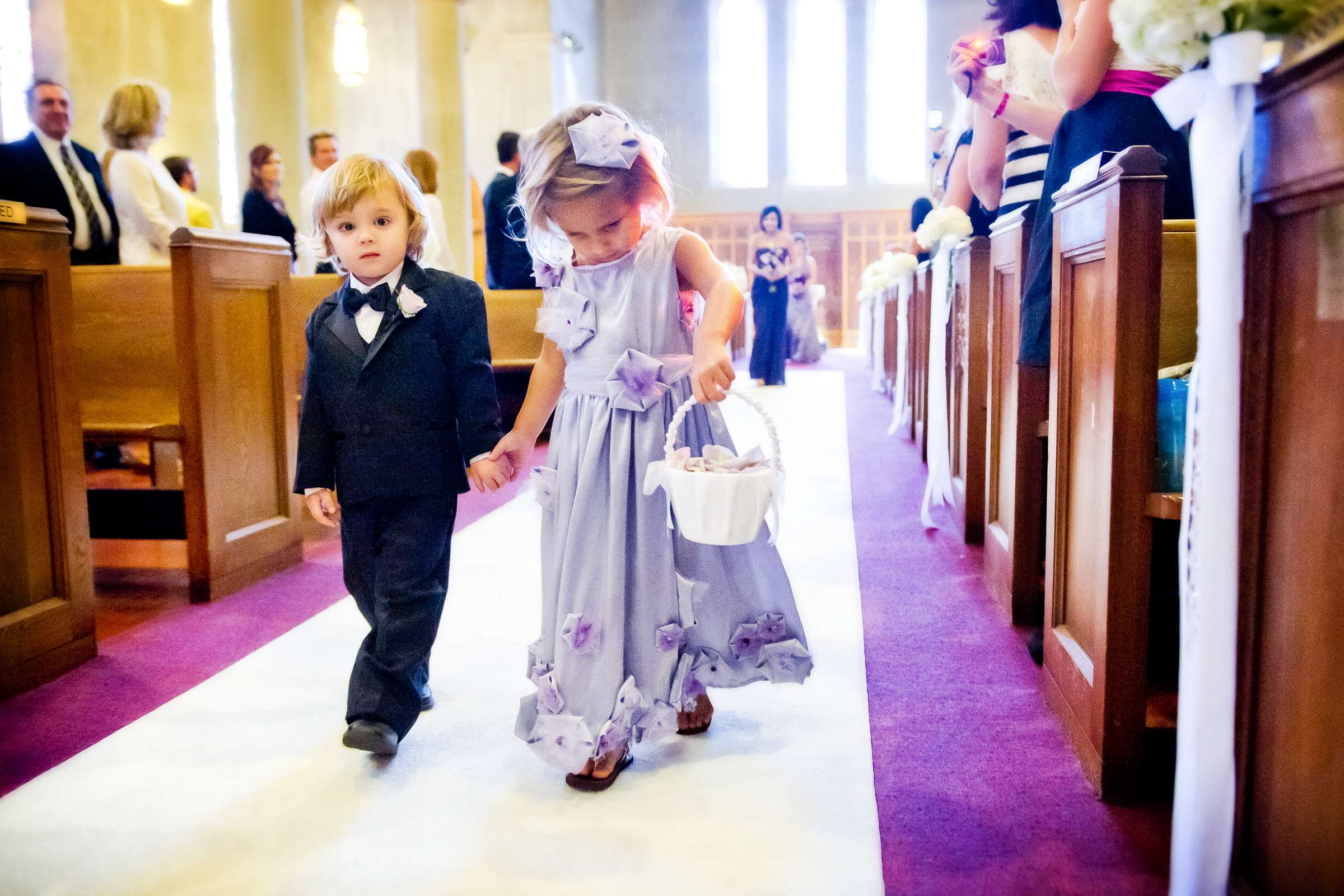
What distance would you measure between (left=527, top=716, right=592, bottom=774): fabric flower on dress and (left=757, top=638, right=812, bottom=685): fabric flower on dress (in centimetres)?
42

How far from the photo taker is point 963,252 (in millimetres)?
4180

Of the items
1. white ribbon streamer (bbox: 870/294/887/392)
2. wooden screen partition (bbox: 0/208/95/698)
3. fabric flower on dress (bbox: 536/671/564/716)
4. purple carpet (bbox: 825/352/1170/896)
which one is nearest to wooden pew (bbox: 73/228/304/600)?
wooden screen partition (bbox: 0/208/95/698)

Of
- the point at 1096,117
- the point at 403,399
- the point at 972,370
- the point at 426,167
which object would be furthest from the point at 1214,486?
the point at 426,167

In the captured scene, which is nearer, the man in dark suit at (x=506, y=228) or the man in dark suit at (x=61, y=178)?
the man in dark suit at (x=61, y=178)

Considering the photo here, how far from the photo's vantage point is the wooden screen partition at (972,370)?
12.9 ft

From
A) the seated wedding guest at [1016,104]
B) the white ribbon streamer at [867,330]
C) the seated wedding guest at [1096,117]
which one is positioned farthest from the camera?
the white ribbon streamer at [867,330]

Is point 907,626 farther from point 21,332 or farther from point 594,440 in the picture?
point 21,332

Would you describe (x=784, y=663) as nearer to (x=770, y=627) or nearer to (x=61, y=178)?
(x=770, y=627)

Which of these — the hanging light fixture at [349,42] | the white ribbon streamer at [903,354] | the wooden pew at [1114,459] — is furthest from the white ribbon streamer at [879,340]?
the wooden pew at [1114,459]

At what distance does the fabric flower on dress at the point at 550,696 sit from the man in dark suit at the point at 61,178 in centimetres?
364

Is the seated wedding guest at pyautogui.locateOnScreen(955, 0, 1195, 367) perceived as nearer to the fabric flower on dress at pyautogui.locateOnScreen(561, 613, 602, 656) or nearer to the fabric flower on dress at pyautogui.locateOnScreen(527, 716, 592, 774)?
the fabric flower on dress at pyautogui.locateOnScreen(561, 613, 602, 656)

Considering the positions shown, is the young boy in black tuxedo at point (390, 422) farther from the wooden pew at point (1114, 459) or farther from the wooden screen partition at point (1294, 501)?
the wooden screen partition at point (1294, 501)

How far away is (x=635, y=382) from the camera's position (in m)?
2.17

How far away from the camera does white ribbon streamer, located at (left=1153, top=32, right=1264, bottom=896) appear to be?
1.48 meters
